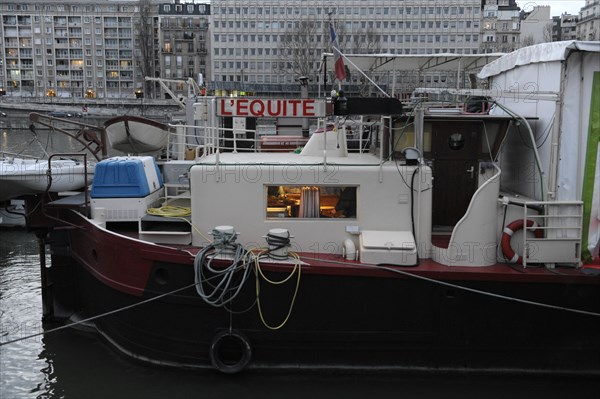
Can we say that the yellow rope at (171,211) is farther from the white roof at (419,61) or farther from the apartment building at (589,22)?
the apartment building at (589,22)

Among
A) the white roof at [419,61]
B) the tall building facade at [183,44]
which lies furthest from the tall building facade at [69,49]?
the white roof at [419,61]

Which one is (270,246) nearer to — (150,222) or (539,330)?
(150,222)

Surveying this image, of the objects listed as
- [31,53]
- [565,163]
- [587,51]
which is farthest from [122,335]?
[31,53]

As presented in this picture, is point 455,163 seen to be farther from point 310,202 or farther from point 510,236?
point 310,202

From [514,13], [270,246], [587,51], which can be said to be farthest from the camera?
[514,13]

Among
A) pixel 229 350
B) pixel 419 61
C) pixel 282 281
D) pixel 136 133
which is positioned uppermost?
pixel 419 61

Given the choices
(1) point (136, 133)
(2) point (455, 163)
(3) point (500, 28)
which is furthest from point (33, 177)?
(3) point (500, 28)

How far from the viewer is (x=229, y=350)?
954cm

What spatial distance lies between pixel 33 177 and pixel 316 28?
97.6 m

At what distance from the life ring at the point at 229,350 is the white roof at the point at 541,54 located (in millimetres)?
6101

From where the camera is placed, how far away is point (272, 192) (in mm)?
9742


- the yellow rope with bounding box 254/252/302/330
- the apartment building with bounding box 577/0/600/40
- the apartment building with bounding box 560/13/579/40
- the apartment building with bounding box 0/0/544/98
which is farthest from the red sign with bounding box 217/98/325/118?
the apartment building with bounding box 560/13/579/40

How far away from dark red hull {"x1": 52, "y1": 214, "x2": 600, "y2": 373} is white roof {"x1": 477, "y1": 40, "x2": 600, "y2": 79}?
10.2 ft

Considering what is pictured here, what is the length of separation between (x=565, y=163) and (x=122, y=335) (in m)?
7.34
